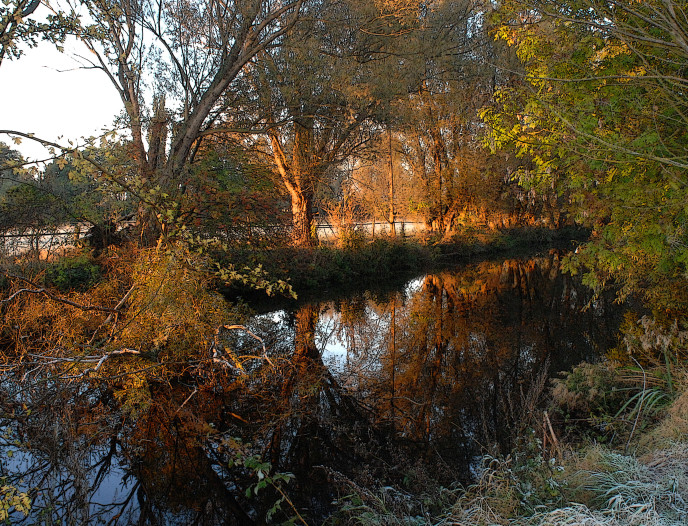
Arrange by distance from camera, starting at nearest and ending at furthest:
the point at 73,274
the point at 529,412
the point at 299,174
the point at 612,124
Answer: the point at 529,412, the point at 612,124, the point at 73,274, the point at 299,174

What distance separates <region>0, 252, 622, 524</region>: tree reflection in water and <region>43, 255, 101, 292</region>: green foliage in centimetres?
371

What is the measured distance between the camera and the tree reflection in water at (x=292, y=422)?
4.34 metres

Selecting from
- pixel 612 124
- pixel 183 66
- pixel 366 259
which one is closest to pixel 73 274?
pixel 183 66

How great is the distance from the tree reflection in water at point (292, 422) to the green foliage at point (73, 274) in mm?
3712

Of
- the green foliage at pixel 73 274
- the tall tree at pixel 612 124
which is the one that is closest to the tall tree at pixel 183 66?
the green foliage at pixel 73 274

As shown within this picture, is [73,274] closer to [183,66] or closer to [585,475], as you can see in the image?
[183,66]

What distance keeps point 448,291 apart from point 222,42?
10410 mm

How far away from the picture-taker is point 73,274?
397 inches

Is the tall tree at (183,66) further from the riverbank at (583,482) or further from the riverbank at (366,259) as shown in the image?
the riverbank at (583,482)

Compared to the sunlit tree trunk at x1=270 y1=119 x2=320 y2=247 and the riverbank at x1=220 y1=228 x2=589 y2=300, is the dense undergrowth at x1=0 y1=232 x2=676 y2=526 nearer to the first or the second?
the riverbank at x1=220 y1=228 x2=589 y2=300

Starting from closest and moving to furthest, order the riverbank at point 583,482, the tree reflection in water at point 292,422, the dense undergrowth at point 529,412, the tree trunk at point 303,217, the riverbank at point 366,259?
the riverbank at point 583,482, the dense undergrowth at point 529,412, the tree reflection in water at point 292,422, the riverbank at point 366,259, the tree trunk at point 303,217

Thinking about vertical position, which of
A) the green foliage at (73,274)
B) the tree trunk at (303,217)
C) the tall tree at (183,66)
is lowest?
the green foliage at (73,274)

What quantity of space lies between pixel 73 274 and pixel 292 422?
7166 millimetres

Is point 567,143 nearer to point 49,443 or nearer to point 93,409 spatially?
point 49,443
